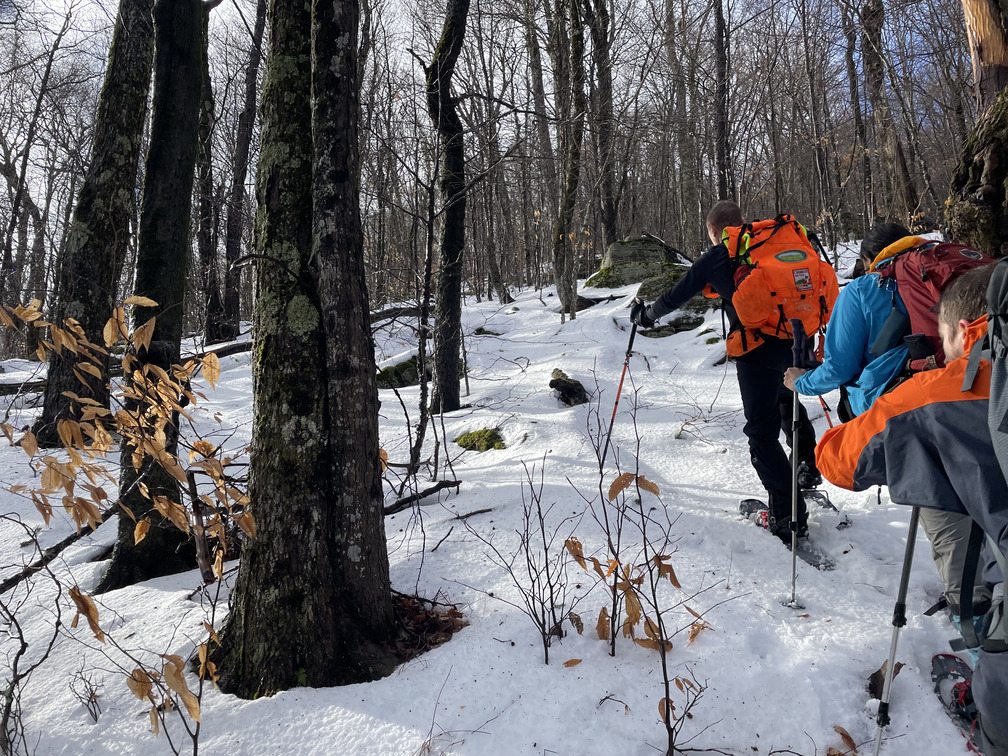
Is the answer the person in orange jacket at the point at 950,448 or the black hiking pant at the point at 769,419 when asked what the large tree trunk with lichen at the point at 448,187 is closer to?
Result: the black hiking pant at the point at 769,419

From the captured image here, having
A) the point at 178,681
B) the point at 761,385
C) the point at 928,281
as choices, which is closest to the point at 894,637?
the point at 928,281

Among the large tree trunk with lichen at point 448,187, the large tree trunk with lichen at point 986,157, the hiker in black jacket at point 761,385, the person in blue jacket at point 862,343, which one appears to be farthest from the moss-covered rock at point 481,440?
the large tree trunk with lichen at point 986,157

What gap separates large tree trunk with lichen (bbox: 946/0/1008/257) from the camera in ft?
12.5

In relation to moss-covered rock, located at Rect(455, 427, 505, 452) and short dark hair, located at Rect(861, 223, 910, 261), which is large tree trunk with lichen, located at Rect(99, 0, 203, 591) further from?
short dark hair, located at Rect(861, 223, 910, 261)

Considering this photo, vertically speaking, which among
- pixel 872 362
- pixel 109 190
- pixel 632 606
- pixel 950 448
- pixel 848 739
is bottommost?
pixel 848 739

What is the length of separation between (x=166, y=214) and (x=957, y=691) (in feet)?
16.3

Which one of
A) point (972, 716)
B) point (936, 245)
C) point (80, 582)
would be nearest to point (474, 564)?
point (972, 716)

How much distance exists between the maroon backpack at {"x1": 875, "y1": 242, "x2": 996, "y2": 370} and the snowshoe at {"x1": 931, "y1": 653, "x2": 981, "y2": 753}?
4.11 ft

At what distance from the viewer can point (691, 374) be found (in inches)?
291

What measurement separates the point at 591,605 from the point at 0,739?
8.03ft

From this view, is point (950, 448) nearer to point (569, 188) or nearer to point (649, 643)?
point (649, 643)

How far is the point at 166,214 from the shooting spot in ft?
12.0

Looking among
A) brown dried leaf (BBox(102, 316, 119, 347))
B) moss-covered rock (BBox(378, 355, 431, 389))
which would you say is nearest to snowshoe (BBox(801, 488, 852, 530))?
brown dried leaf (BBox(102, 316, 119, 347))

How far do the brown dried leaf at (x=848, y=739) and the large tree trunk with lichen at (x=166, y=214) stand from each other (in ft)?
12.5
